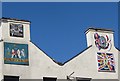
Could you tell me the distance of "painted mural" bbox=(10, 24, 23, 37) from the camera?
1316 inches

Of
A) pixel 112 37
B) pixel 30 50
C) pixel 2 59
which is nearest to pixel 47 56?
pixel 30 50

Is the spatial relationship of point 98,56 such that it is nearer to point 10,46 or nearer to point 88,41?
point 88,41

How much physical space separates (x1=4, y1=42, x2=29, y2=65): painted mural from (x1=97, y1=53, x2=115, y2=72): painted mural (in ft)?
19.0

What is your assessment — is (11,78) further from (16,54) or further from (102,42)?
(102,42)

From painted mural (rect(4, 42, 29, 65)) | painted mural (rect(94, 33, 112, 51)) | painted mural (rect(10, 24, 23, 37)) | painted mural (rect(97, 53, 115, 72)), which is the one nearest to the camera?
painted mural (rect(4, 42, 29, 65))

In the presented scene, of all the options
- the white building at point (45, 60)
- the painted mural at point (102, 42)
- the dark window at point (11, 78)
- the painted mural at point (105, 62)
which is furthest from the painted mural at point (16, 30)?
the painted mural at point (105, 62)

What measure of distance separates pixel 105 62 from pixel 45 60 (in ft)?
15.9

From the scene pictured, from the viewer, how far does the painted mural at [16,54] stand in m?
32.7

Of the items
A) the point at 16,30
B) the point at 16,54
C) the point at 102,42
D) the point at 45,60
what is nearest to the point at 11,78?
the point at 16,54

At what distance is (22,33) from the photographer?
33.7 meters

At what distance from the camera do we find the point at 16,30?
33562 millimetres

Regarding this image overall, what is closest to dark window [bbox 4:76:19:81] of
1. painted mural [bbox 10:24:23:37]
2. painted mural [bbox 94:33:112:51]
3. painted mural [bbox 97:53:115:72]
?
painted mural [bbox 10:24:23:37]

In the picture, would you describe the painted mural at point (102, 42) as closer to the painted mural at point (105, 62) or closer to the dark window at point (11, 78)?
the painted mural at point (105, 62)

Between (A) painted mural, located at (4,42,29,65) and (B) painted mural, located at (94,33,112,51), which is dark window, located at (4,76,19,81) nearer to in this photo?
(A) painted mural, located at (4,42,29,65)
